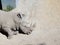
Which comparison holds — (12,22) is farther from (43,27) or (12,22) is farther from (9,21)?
(43,27)

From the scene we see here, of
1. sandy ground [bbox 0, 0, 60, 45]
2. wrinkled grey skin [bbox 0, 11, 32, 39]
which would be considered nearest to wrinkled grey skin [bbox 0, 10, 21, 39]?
wrinkled grey skin [bbox 0, 11, 32, 39]

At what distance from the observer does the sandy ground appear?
64.6 inches

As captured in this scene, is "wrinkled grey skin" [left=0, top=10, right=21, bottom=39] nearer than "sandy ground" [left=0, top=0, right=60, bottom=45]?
No

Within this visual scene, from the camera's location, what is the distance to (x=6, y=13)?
192 centimetres

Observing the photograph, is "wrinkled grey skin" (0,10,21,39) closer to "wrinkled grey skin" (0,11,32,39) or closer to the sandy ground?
"wrinkled grey skin" (0,11,32,39)

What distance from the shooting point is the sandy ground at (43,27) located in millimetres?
1642

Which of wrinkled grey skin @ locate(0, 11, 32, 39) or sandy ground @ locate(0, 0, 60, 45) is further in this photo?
wrinkled grey skin @ locate(0, 11, 32, 39)

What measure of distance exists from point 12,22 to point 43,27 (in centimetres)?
34

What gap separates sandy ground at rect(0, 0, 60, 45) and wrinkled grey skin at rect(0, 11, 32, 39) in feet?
0.28

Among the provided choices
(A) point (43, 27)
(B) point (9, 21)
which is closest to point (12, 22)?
(B) point (9, 21)

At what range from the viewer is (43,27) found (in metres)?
1.91

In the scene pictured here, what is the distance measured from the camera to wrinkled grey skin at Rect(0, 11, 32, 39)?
1.84m

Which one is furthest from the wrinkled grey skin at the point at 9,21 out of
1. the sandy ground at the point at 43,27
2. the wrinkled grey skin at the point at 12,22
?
the sandy ground at the point at 43,27

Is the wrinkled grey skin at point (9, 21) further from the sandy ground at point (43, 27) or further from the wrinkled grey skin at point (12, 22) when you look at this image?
the sandy ground at point (43, 27)
